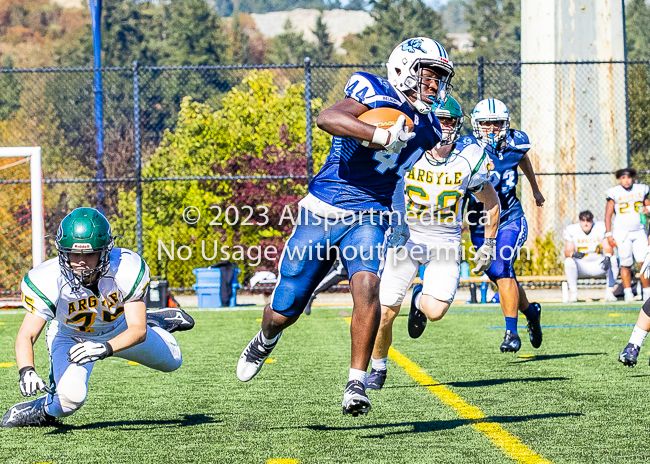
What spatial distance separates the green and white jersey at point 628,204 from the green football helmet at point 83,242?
915 centimetres

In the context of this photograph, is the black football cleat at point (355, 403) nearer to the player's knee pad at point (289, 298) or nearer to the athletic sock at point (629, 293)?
the player's knee pad at point (289, 298)

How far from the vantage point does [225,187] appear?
1661 cm

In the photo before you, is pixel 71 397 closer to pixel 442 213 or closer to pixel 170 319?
pixel 170 319

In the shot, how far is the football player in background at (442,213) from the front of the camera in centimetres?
603

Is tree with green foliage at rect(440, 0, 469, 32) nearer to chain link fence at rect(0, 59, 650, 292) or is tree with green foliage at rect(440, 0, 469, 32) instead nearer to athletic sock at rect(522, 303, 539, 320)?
chain link fence at rect(0, 59, 650, 292)

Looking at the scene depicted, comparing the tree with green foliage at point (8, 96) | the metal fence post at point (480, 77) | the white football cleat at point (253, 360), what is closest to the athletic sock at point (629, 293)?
the metal fence post at point (480, 77)

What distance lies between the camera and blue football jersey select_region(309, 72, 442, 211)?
451cm

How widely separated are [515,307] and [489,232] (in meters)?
0.86

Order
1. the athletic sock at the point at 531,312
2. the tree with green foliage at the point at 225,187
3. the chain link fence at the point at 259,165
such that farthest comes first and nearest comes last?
the tree with green foliage at the point at 225,187, the chain link fence at the point at 259,165, the athletic sock at the point at 531,312

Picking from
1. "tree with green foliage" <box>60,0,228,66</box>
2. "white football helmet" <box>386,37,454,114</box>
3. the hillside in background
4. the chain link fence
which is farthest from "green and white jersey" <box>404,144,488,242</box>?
the hillside in background

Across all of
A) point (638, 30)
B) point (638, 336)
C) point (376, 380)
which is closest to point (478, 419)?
point (376, 380)

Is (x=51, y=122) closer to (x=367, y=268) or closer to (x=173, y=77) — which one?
(x=173, y=77)

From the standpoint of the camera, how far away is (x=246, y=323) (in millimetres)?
9773

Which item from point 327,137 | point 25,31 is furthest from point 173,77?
point 25,31
